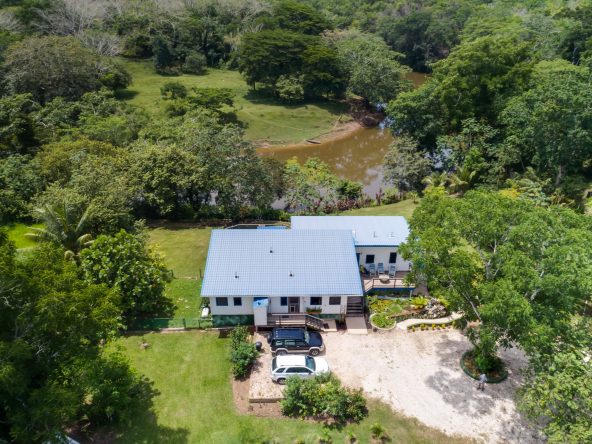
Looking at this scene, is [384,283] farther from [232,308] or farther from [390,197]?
[390,197]

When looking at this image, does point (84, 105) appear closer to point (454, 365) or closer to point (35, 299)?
point (35, 299)

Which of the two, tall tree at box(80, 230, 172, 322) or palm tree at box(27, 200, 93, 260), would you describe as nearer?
tall tree at box(80, 230, 172, 322)

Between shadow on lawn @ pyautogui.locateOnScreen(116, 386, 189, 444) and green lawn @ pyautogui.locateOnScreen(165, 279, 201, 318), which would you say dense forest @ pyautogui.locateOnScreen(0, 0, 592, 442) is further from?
green lawn @ pyautogui.locateOnScreen(165, 279, 201, 318)

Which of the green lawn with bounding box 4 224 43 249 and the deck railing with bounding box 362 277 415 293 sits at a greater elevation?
the deck railing with bounding box 362 277 415 293

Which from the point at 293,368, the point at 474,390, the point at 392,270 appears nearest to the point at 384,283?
the point at 392,270

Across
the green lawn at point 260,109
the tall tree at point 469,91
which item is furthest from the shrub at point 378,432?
the green lawn at point 260,109

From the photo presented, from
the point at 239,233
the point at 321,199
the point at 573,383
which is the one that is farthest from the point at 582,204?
the point at 239,233

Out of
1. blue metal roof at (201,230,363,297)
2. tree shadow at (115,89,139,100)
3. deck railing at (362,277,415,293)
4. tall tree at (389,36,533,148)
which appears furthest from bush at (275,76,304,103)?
deck railing at (362,277,415,293)
